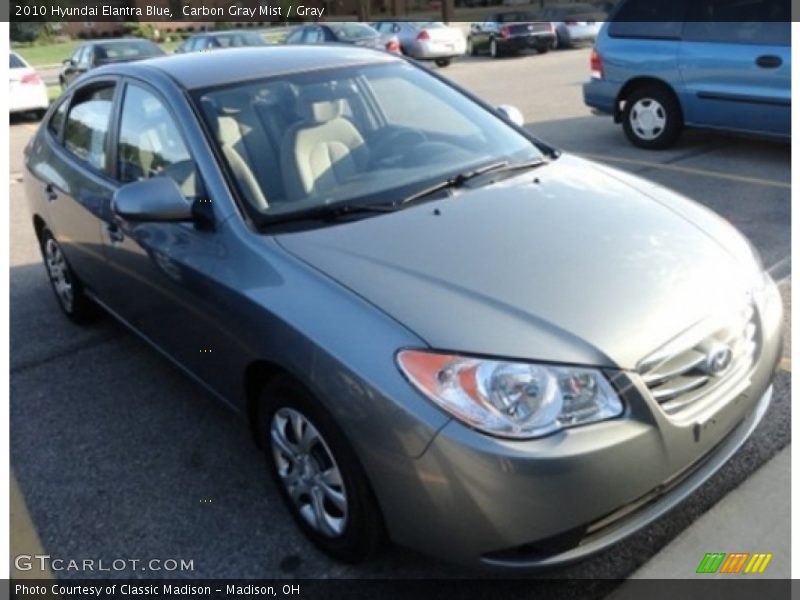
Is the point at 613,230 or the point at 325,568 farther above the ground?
the point at 613,230

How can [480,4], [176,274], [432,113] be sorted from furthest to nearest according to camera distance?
[480,4], [432,113], [176,274]

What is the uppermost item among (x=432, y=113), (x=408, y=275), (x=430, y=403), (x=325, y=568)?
(x=432, y=113)

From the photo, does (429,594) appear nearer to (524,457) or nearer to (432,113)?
(524,457)

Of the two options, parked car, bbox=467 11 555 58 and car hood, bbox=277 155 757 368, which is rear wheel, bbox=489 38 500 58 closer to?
parked car, bbox=467 11 555 58

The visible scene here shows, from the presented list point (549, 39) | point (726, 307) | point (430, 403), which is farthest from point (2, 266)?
point (549, 39)

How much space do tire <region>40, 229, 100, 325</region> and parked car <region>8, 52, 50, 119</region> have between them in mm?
10903

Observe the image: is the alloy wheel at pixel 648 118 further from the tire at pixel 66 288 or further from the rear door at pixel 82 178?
the tire at pixel 66 288

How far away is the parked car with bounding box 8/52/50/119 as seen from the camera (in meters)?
14.1

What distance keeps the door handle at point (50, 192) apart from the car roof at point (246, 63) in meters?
0.86

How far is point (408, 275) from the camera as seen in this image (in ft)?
7.77

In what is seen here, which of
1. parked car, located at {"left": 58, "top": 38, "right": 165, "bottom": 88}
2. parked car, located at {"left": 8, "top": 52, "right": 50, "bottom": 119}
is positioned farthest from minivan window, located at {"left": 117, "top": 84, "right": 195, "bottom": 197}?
parked car, located at {"left": 58, "top": 38, "right": 165, "bottom": 88}

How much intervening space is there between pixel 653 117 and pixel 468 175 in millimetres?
5432

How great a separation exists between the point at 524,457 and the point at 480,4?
3909 cm

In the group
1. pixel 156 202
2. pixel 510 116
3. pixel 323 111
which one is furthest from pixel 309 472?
pixel 510 116
